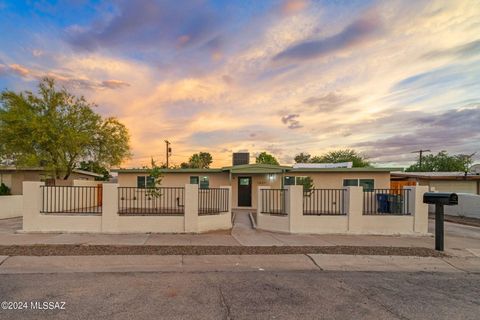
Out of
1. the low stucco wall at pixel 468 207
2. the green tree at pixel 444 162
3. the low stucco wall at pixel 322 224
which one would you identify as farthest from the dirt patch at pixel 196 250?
the green tree at pixel 444 162

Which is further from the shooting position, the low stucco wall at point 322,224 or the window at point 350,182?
the window at point 350,182

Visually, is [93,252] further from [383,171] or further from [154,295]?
[383,171]

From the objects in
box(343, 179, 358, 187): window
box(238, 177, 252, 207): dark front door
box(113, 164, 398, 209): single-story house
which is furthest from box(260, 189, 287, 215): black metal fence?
box(343, 179, 358, 187): window

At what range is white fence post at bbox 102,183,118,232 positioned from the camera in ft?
34.2

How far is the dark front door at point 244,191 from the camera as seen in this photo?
19.6 m

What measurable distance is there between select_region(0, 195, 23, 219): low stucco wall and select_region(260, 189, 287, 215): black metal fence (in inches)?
512

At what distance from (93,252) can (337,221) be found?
8.18 m

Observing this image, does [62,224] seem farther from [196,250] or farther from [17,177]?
[17,177]

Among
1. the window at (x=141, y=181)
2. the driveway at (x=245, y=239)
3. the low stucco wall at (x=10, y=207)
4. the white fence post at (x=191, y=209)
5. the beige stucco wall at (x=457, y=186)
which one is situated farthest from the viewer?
the beige stucco wall at (x=457, y=186)

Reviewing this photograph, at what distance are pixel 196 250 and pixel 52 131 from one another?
13.3 metres

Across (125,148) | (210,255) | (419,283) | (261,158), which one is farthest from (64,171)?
(261,158)

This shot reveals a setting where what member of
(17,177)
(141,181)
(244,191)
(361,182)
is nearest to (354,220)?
(361,182)

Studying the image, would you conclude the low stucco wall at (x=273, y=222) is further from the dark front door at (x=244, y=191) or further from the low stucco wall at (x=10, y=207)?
the low stucco wall at (x=10, y=207)

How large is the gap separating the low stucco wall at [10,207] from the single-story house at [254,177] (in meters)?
5.46
